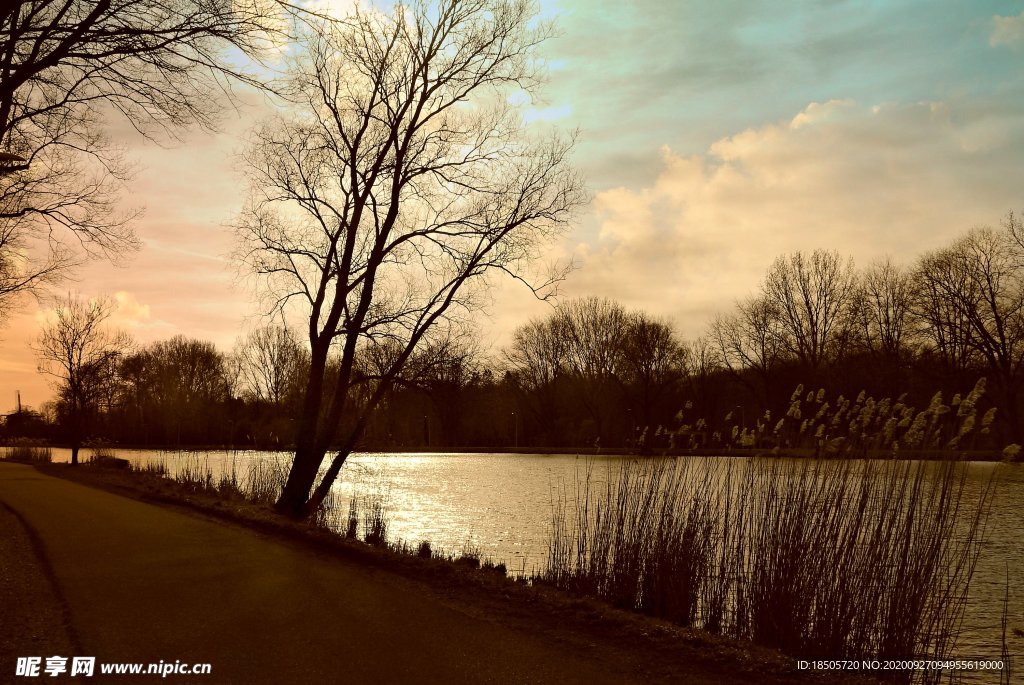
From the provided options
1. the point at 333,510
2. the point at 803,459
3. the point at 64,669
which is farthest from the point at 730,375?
the point at 64,669

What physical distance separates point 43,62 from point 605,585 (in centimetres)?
744

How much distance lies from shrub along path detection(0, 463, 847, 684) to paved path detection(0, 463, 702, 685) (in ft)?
0.04

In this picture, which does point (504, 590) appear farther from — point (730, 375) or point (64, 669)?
point (730, 375)

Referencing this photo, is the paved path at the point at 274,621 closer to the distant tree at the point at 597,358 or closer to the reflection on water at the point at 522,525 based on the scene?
the reflection on water at the point at 522,525

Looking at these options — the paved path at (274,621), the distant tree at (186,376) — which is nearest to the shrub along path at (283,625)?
the paved path at (274,621)

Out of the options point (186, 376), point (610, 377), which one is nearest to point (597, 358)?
point (610, 377)

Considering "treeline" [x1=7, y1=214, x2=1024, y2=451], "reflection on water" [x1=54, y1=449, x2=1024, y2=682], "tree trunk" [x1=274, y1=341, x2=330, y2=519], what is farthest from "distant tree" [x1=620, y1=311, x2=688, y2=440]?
"tree trunk" [x1=274, y1=341, x2=330, y2=519]

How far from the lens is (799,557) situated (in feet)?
22.9

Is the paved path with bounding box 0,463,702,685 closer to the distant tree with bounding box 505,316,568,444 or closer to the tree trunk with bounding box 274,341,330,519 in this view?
the tree trunk with bounding box 274,341,330,519

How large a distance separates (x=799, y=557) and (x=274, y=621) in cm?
465

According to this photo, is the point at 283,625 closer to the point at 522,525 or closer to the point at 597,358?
the point at 522,525

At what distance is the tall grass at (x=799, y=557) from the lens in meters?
6.54

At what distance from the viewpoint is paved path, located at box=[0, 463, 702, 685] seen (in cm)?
507

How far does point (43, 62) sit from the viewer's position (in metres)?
6.66
